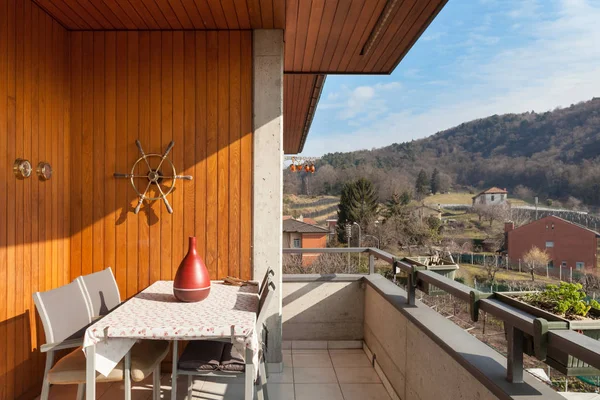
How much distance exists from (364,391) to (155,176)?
80.1 inches

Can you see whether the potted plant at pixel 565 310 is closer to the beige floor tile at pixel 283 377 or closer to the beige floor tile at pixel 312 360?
the beige floor tile at pixel 283 377

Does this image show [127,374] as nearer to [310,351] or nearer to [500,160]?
[310,351]

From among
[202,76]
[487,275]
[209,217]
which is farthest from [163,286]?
[487,275]

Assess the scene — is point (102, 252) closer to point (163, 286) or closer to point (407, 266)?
point (163, 286)

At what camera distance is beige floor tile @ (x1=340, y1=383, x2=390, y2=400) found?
2684mm

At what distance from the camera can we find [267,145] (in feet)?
9.89

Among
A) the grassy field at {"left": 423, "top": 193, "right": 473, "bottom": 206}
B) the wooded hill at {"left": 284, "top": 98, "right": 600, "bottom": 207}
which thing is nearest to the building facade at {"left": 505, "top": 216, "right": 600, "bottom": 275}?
the wooded hill at {"left": 284, "top": 98, "right": 600, "bottom": 207}

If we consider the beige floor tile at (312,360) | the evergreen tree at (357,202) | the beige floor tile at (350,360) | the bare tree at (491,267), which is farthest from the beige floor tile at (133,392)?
the evergreen tree at (357,202)

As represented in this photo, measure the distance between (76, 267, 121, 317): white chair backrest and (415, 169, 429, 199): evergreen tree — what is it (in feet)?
75.0

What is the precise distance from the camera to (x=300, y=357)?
11.2ft

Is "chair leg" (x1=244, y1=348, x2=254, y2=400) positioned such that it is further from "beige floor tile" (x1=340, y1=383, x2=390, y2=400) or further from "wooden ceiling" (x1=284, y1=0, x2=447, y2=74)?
"wooden ceiling" (x1=284, y1=0, x2=447, y2=74)

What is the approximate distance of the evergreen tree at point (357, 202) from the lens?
26.4m

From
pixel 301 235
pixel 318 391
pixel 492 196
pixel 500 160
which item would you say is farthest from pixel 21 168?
pixel 500 160

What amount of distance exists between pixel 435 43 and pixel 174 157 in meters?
45.1
